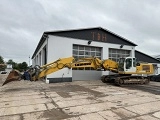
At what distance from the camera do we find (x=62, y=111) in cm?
680

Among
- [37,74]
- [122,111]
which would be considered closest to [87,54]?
[37,74]

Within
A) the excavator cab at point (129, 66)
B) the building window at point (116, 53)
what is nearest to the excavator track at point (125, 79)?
the excavator cab at point (129, 66)

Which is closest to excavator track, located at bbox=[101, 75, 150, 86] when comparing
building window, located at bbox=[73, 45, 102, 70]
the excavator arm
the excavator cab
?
the excavator cab

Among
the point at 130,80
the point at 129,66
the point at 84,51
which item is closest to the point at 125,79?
the point at 130,80

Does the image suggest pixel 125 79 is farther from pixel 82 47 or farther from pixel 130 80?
pixel 82 47

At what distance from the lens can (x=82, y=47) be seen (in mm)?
20344

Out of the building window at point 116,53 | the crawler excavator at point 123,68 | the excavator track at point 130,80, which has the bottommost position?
the excavator track at point 130,80

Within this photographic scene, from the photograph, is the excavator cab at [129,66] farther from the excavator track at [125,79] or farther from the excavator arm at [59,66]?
the excavator arm at [59,66]

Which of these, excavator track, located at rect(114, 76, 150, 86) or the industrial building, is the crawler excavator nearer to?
excavator track, located at rect(114, 76, 150, 86)

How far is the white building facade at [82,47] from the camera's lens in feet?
59.3

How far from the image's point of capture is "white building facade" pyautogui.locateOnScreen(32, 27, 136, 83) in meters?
18.1

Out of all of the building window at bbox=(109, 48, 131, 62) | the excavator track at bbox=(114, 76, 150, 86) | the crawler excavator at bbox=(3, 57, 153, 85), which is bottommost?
the excavator track at bbox=(114, 76, 150, 86)

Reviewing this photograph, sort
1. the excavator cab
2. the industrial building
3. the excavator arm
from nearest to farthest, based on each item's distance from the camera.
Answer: the excavator arm
the excavator cab
the industrial building

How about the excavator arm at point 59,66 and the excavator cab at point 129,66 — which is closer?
the excavator arm at point 59,66
